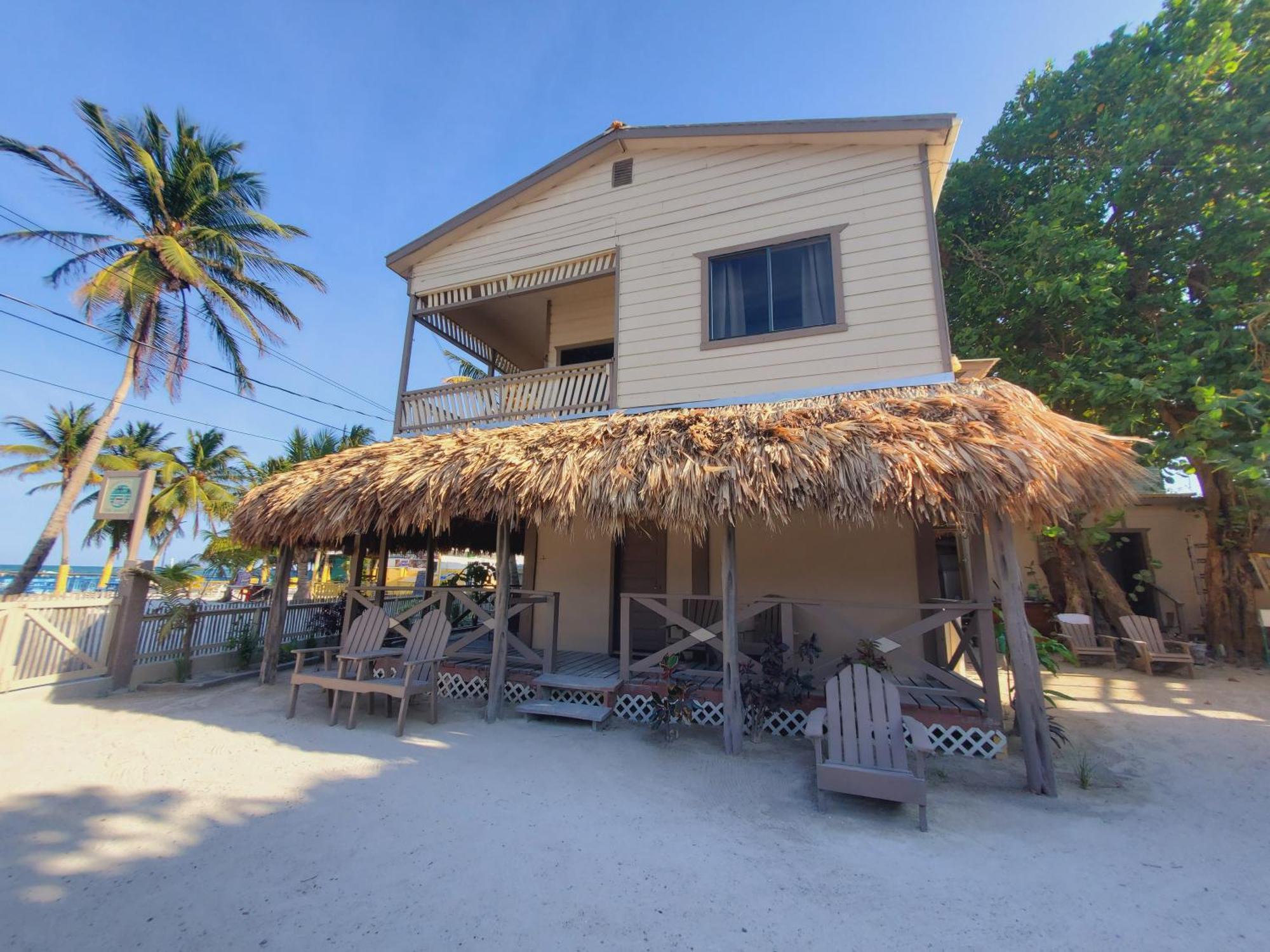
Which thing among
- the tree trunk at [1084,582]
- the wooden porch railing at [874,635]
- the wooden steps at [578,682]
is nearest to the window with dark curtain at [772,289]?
the wooden porch railing at [874,635]

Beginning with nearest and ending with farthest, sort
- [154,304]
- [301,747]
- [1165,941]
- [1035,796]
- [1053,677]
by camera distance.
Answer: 1. [1165,941]
2. [1035,796]
3. [301,747]
4. [1053,677]
5. [154,304]

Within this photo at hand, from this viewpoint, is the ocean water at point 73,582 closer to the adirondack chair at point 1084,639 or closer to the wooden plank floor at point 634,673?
the wooden plank floor at point 634,673

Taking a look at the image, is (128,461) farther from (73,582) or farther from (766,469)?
(766,469)

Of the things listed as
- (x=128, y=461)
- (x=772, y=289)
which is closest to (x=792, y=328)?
(x=772, y=289)

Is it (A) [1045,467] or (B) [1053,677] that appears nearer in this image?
(A) [1045,467]

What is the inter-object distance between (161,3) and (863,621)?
16272 mm

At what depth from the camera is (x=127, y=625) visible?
298 inches

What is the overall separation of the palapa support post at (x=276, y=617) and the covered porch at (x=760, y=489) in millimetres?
799

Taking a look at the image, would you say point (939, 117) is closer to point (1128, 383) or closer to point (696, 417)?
point (696, 417)

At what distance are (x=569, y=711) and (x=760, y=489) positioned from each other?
3.37 metres

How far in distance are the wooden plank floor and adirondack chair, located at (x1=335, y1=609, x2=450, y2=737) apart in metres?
0.95

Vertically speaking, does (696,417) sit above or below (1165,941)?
above

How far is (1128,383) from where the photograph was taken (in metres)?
8.95

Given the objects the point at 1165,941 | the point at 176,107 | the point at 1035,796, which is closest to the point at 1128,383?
the point at 1035,796
